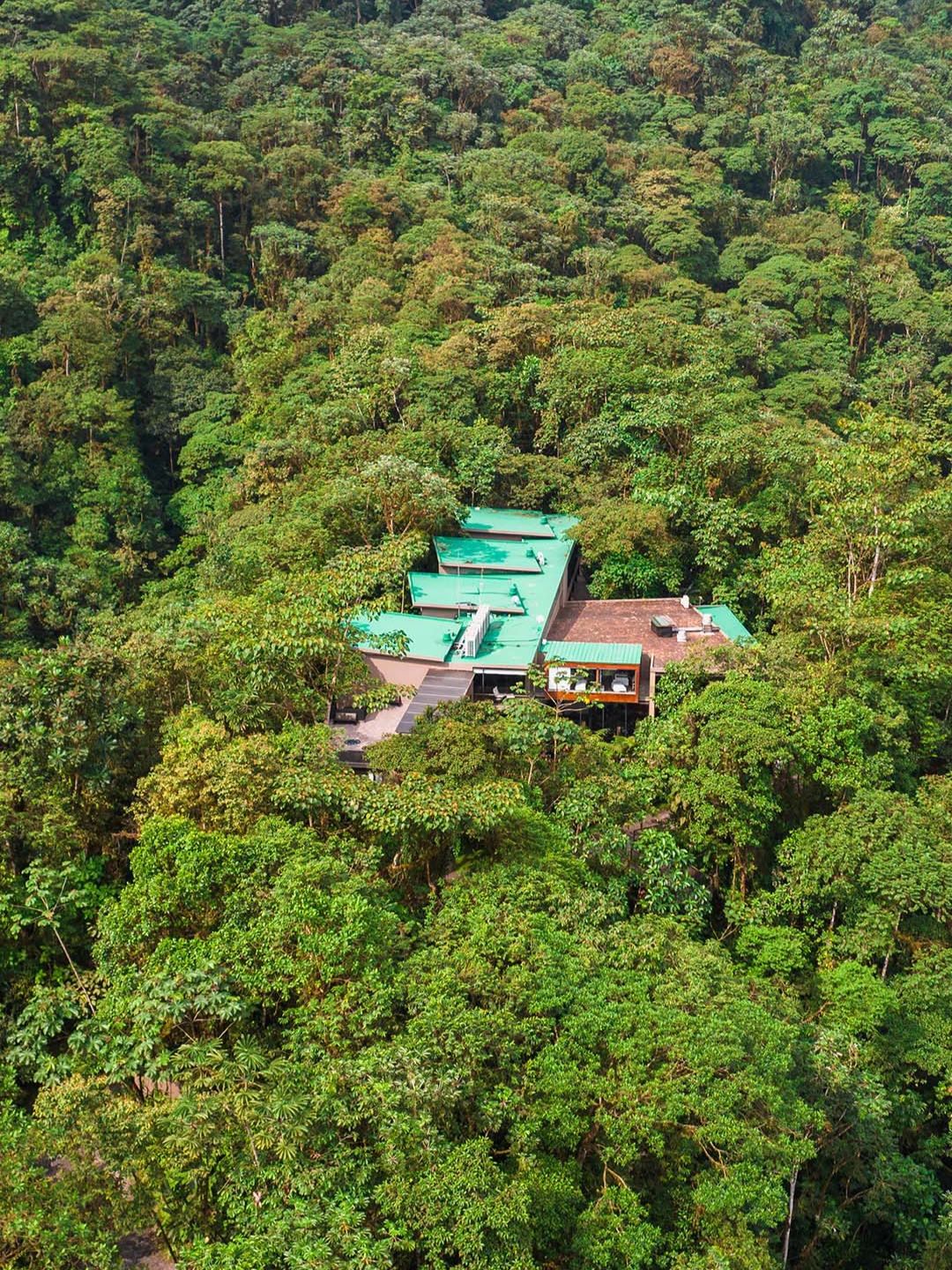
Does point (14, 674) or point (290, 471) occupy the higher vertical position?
point (14, 674)

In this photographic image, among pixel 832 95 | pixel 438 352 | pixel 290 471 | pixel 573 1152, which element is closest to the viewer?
pixel 573 1152

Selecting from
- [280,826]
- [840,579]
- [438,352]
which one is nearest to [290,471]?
[438,352]

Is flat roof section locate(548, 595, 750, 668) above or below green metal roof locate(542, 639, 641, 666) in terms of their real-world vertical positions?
below

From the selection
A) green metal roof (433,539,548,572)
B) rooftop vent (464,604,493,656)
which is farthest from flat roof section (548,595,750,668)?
rooftop vent (464,604,493,656)

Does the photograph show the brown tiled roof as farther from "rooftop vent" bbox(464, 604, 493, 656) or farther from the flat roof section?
"rooftop vent" bbox(464, 604, 493, 656)

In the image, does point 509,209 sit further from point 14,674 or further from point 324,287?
point 14,674

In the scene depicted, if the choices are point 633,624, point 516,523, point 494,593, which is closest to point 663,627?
point 633,624

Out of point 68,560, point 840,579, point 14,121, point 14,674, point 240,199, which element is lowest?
point 68,560
